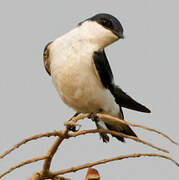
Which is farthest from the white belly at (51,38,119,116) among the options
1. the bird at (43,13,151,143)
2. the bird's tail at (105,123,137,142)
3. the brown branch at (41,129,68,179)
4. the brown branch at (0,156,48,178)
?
the brown branch at (0,156,48,178)

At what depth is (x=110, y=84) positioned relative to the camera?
3.84 meters

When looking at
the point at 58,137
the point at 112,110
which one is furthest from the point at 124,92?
the point at 58,137

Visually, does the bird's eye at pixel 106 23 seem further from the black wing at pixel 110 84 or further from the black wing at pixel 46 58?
the black wing at pixel 46 58

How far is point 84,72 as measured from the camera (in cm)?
347

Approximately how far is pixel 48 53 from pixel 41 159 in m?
1.54

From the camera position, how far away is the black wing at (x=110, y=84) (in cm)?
359

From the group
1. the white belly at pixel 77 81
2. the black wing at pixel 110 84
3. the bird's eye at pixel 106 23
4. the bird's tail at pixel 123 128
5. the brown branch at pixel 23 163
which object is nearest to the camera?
the brown branch at pixel 23 163

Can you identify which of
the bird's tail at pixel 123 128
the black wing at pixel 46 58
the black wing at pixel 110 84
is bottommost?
the bird's tail at pixel 123 128

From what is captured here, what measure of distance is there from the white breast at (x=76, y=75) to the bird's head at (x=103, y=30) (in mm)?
102

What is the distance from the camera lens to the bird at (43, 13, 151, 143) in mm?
3445

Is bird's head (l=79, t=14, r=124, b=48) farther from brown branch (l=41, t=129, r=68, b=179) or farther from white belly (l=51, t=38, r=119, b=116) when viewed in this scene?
brown branch (l=41, t=129, r=68, b=179)

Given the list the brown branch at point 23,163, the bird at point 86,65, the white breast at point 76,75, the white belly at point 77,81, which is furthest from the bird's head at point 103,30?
the brown branch at point 23,163

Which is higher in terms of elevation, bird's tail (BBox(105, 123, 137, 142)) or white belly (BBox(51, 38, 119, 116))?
white belly (BBox(51, 38, 119, 116))

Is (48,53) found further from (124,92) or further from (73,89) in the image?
(124,92)
